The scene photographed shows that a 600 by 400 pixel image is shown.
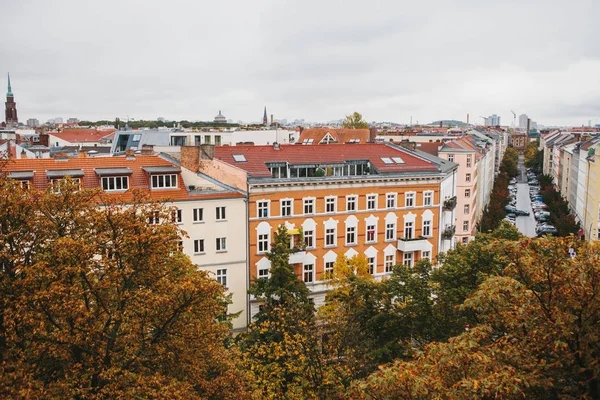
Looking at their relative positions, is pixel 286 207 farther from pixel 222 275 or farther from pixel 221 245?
pixel 222 275

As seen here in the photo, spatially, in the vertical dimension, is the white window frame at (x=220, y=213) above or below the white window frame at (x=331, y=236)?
above

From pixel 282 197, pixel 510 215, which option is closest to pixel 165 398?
pixel 282 197

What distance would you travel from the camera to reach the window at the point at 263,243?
44.0 m

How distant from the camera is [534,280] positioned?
1596 cm

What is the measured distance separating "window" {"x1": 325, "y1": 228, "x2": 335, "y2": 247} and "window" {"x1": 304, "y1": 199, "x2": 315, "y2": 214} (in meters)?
2.25

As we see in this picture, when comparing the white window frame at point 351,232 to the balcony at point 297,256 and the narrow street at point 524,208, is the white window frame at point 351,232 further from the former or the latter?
the narrow street at point 524,208

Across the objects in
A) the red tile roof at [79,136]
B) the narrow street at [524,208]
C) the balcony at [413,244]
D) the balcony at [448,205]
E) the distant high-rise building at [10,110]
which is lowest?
the narrow street at [524,208]

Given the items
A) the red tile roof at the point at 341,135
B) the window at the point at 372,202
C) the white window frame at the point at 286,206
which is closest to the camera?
the white window frame at the point at 286,206

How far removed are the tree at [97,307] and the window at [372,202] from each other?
28.0 meters

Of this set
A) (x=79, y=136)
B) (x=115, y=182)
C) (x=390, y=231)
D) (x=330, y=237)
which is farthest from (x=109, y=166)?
(x=79, y=136)

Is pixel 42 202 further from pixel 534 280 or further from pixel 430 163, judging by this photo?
pixel 430 163

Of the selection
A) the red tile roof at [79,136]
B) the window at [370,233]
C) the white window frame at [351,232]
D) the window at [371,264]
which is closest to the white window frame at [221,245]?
the white window frame at [351,232]

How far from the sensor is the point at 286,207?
44438 mm

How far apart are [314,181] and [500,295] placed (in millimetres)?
29216
